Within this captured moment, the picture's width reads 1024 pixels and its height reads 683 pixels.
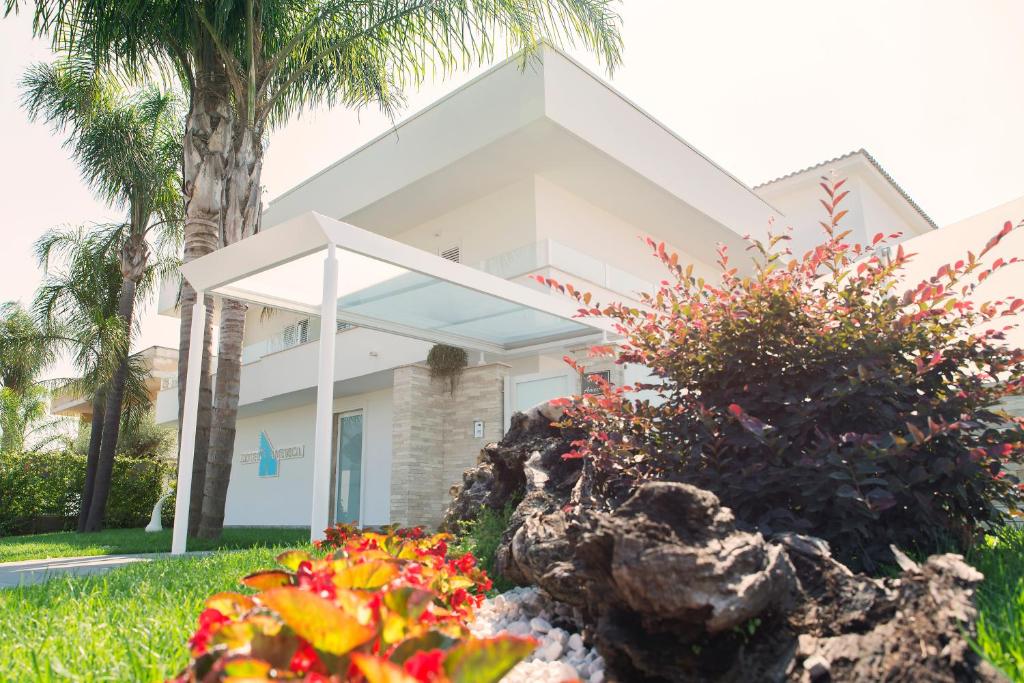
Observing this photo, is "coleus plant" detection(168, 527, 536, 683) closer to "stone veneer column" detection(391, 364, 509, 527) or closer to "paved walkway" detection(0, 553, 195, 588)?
"paved walkway" detection(0, 553, 195, 588)

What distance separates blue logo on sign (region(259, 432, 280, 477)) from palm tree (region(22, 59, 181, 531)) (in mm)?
4056

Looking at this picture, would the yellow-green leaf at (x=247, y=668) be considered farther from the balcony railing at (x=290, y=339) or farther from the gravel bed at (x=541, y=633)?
the balcony railing at (x=290, y=339)

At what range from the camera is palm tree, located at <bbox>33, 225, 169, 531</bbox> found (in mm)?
15312

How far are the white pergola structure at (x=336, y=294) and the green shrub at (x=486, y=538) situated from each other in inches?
65.5

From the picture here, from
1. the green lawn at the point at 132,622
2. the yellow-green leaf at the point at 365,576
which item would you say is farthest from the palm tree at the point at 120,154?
the yellow-green leaf at the point at 365,576

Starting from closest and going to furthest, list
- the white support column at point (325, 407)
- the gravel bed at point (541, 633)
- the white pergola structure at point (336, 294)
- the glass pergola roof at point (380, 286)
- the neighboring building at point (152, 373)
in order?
1. the gravel bed at point (541, 633)
2. the white support column at point (325, 407)
3. the white pergola structure at point (336, 294)
4. the glass pergola roof at point (380, 286)
5. the neighboring building at point (152, 373)

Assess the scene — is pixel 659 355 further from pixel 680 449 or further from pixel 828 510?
pixel 828 510

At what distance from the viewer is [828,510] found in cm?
291

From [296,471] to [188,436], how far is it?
10.7 meters

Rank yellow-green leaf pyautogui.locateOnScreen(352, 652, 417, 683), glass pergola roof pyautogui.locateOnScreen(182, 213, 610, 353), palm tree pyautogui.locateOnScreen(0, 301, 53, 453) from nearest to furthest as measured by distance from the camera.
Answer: yellow-green leaf pyautogui.locateOnScreen(352, 652, 417, 683)
glass pergola roof pyautogui.locateOnScreen(182, 213, 610, 353)
palm tree pyautogui.locateOnScreen(0, 301, 53, 453)

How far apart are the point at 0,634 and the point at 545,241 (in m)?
9.95

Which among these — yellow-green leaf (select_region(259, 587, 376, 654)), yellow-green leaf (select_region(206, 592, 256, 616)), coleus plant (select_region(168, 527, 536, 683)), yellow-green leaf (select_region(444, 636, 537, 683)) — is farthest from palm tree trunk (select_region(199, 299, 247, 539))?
yellow-green leaf (select_region(444, 636, 537, 683))

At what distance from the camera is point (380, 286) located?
8.43 m

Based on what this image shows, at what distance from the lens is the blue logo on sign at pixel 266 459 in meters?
18.7
